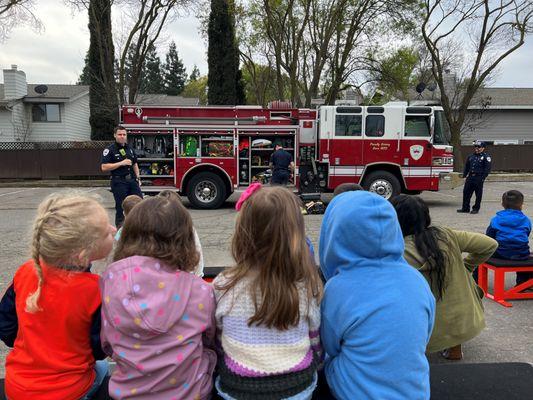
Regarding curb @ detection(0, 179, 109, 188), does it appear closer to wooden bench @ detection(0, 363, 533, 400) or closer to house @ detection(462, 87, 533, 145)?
wooden bench @ detection(0, 363, 533, 400)

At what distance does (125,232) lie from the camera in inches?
76.9

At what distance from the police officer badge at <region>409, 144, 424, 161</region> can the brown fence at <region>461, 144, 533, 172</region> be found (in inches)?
555

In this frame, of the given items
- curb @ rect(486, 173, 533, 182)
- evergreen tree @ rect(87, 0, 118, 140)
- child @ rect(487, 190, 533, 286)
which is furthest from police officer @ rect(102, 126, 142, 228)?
curb @ rect(486, 173, 533, 182)

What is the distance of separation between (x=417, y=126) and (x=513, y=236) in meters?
7.74

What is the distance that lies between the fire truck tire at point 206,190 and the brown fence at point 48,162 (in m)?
11.0

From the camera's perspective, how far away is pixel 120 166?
8.34 metres

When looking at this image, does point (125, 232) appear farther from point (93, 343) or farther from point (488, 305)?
point (488, 305)

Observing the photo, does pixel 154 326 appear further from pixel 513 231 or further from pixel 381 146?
pixel 381 146

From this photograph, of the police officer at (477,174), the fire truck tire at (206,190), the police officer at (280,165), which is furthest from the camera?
the fire truck tire at (206,190)

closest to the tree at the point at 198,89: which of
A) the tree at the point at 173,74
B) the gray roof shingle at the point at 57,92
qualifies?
the tree at the point at 173,74

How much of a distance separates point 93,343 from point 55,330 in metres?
0.17

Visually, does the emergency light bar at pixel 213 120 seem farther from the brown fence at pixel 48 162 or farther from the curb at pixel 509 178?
the curb at pixel 509 178

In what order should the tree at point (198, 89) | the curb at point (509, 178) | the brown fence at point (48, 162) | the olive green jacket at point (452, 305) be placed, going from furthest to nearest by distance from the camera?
the tree at point (198, 89)
the curb at point (509, 178)
the brown fence at point (48, 162)
the olive green jacket at point (452, 305)

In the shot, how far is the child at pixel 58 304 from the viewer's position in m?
1.89
